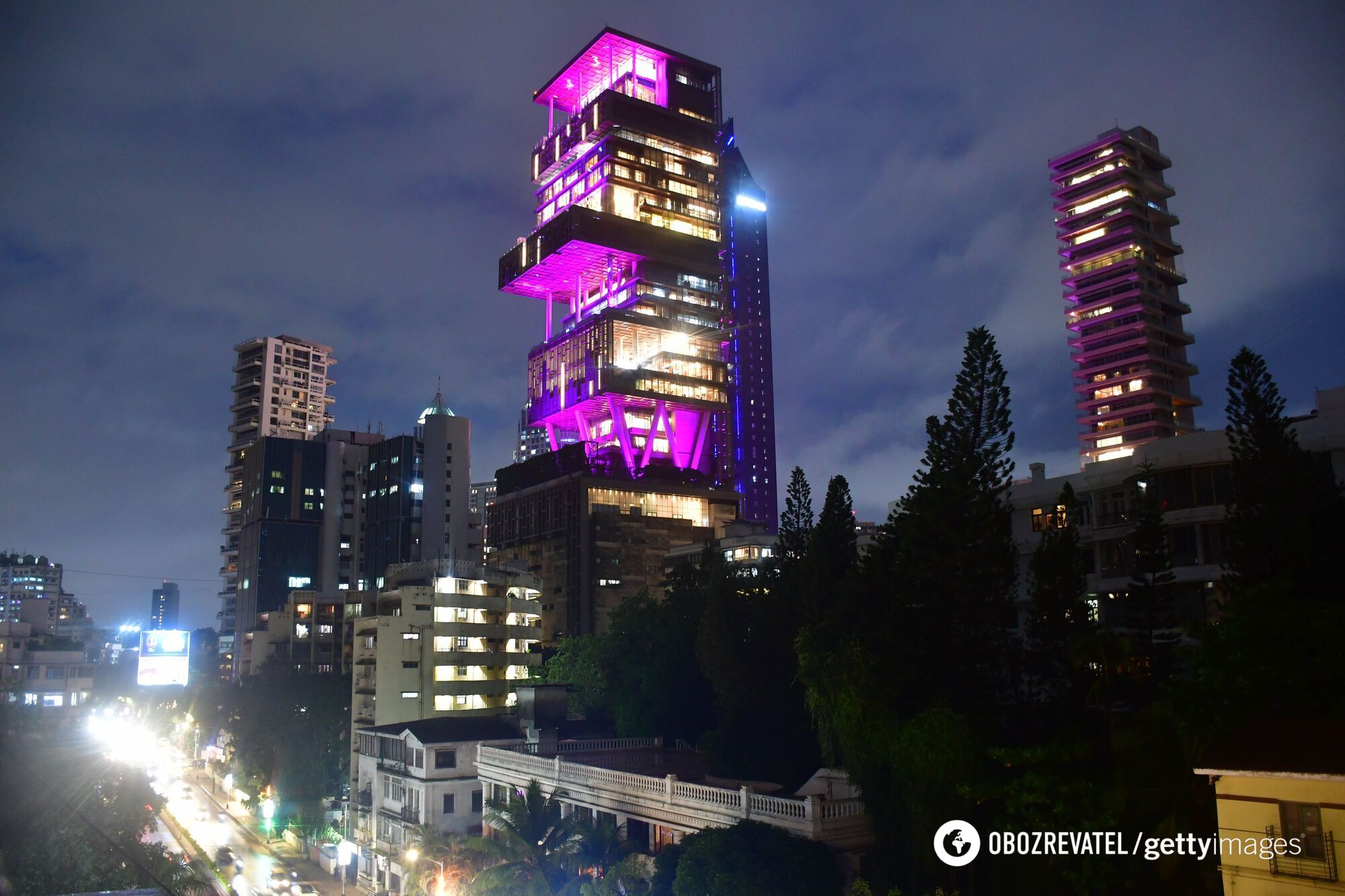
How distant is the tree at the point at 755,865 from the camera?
28.1m

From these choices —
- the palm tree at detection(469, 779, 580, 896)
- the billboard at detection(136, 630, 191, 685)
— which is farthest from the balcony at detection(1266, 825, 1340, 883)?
the billboard at detection(136, 630, 191, 685)

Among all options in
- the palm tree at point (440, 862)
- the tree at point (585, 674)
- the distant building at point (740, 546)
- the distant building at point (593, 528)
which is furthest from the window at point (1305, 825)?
the distant building at point (593, 528)

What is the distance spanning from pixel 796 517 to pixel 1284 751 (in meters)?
39.2

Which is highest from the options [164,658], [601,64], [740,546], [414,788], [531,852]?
[601,64]

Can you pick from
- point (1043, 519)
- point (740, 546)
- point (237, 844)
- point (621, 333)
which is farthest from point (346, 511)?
point (1043, 519)

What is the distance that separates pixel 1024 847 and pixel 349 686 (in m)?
71.1

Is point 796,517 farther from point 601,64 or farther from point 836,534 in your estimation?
point 601,64

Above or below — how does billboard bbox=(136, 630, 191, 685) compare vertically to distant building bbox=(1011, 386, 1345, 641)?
below

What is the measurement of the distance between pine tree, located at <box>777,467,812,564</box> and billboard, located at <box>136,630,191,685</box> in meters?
43.8

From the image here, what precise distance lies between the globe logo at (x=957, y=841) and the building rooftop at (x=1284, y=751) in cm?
895

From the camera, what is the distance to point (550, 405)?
148125 mm

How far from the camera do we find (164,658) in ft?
238

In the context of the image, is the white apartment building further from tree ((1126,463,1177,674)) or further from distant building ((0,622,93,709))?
distant building ((0,622,93,709))

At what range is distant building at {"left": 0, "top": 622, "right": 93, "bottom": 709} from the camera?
378ft
